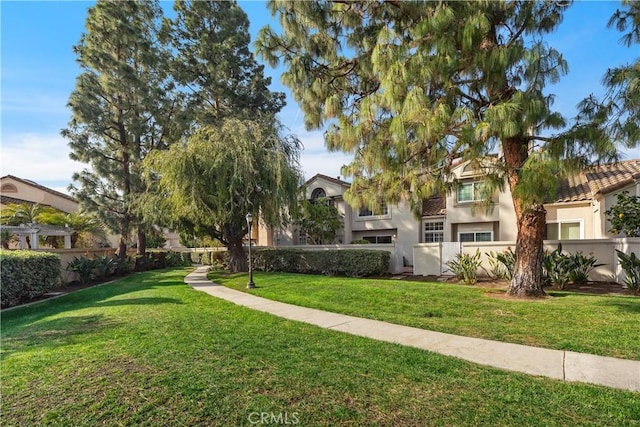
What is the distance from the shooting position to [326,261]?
18484mm

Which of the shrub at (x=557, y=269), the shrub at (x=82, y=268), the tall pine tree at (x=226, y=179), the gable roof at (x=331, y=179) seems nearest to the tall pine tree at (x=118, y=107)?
the tall pine tree at (x=226, y=179)

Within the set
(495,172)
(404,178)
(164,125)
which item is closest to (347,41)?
(404,178)

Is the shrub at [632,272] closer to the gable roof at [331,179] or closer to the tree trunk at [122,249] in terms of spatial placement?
the gable roof at [331,179]

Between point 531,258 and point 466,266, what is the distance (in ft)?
13.4

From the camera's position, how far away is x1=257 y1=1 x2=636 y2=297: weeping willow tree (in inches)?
289

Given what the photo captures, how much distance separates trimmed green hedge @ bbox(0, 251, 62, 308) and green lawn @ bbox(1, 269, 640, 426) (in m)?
6.30

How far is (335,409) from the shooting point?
3506 millimetres

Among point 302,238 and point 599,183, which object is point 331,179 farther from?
point 599,183

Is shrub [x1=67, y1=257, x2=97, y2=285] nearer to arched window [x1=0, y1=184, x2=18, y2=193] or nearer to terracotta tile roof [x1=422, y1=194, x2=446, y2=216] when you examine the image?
terracotta tile roof [x1=422, y1=194, x2=446, y2=216]

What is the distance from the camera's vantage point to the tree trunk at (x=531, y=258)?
952 cm

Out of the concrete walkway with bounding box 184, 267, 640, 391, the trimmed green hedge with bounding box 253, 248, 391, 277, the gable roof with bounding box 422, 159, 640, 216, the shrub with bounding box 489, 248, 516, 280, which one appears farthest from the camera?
the trimmed green hedge with bounding box 253, 248, 391, 277

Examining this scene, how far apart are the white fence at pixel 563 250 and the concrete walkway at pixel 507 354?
874 centimetres

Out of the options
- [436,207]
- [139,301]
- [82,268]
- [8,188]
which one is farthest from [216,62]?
[8,188]

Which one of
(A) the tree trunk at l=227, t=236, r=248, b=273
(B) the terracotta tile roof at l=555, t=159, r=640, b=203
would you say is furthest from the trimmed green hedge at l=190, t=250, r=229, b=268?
(B) the terracotta tile roof at l=555, t=159, r=640, b=203
